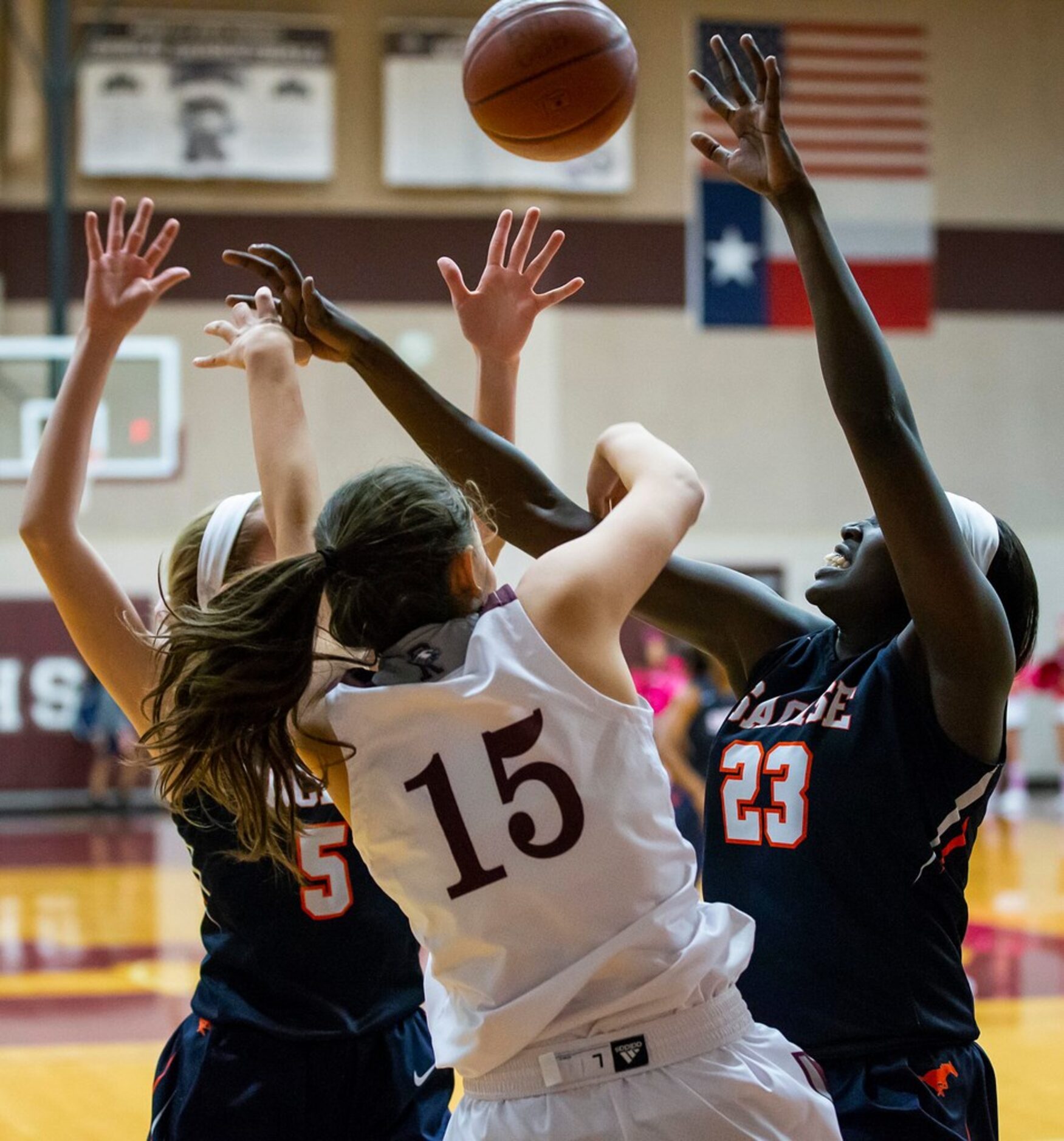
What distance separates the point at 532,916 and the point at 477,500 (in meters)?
0.73

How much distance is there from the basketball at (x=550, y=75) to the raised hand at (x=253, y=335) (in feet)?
2.40

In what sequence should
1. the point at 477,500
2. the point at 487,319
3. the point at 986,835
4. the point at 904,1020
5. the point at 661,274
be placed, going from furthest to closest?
the point at 661,274 < the point at 986,835 < the point at 487,319 < the point at 477,500 < the point at 904,1020

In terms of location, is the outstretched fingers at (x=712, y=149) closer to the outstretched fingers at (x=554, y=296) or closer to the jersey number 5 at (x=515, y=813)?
the outstretched fingers at (x=554, y=296)

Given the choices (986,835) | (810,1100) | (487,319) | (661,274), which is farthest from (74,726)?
(810,1100)

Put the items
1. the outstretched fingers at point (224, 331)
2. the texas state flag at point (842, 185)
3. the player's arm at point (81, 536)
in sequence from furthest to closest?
the texas state flag at point (842, 185), the outstretched fingers at point (224, 331), the player's arm at point (81, 536)

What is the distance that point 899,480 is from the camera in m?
1.90

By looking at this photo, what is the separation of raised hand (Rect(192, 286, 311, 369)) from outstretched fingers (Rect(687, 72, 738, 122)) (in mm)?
769

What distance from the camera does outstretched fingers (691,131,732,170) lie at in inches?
83.0

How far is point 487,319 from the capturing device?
2.52m

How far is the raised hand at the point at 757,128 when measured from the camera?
197cm

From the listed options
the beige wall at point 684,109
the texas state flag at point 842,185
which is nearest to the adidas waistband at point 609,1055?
the texas state flag at point 842,185

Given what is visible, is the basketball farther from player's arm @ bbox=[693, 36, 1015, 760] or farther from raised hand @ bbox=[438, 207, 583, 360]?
player's arm @ bbox=[693, 36, 1015, 760]

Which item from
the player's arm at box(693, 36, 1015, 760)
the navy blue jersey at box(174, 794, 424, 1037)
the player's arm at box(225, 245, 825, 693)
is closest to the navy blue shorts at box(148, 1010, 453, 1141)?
the navy blue jersey at box(174, 794, 424, 1037)

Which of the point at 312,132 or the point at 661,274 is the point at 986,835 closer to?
the point at 661,274
